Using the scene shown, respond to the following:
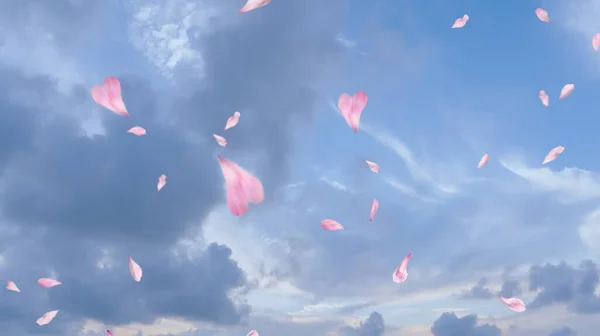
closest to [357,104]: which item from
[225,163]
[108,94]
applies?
[225,163]

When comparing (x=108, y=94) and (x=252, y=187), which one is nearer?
(x=252, y=187)

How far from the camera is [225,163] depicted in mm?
15844

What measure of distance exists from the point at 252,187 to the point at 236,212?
831 mm

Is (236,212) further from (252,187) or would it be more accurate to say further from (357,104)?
(357,104)

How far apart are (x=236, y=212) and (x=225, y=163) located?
1.48 meters

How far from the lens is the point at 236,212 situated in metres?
15.4

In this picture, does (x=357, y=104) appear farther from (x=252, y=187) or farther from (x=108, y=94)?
(x=108, y=94)

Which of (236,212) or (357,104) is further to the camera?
(357,104)

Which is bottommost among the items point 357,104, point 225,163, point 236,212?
point 236,212

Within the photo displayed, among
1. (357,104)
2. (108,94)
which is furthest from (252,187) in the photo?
(108,94)

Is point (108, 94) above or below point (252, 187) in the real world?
above

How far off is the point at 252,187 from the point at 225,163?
107 centimetres

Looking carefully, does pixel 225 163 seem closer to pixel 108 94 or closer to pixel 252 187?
pixel 252 187

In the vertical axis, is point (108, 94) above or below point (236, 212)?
above
